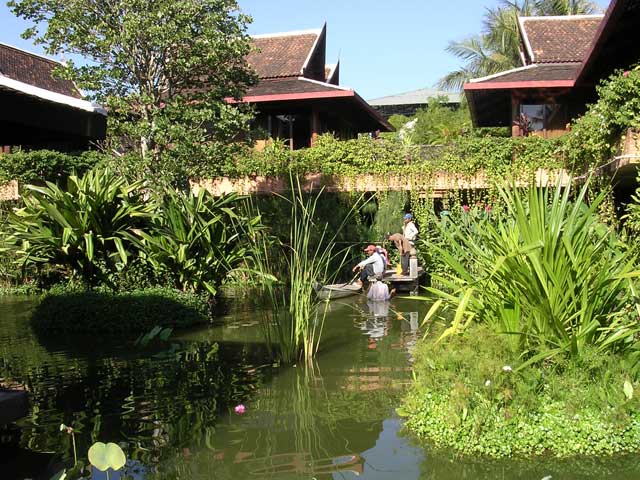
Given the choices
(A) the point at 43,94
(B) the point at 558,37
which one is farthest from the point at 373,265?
(B) the point at 558,37

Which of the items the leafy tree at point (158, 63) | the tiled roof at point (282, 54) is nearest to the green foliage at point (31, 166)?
the leafy tree at point (158, 63)

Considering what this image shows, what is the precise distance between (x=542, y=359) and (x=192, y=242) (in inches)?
261

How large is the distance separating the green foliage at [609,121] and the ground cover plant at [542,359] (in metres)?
3.68

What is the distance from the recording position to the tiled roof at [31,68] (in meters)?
23.4

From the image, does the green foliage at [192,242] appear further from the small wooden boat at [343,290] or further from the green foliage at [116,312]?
the small wooden boat at [343,290]

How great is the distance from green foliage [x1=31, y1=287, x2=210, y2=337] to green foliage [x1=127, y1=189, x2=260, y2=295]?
359mm

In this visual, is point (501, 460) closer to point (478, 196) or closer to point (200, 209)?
point (200, 209)

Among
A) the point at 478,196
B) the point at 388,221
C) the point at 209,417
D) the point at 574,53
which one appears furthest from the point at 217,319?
the point at 574,53

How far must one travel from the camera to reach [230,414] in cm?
623

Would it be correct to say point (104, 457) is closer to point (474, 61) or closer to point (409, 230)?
point (409, 230)

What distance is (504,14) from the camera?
32188 mm

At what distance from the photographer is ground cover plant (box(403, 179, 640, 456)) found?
16.2ft

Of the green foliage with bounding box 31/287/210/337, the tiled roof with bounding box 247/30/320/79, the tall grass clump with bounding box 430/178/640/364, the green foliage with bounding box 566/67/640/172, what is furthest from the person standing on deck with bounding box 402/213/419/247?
the tall grass clump with bounding box 430/178/640/364

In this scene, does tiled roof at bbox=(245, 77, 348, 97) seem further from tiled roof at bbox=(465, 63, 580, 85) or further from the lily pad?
the lily pad
